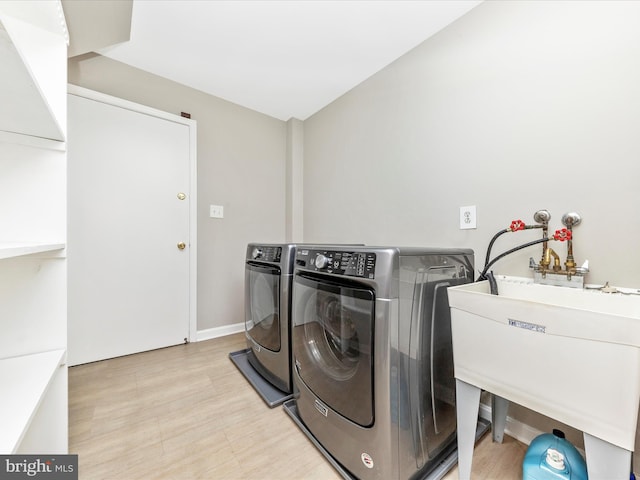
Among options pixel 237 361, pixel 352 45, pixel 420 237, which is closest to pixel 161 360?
pixel 237 361

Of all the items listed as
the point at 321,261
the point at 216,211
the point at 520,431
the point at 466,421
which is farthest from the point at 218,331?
the point at 520,431

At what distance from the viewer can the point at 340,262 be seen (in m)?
1.05

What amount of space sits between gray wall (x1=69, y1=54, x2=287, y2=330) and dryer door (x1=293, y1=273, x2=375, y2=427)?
1.45m

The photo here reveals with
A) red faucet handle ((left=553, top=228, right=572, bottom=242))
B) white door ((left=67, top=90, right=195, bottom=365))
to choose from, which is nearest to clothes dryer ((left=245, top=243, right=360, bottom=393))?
white door ((left=67, top=90, right=195, bottom=365))

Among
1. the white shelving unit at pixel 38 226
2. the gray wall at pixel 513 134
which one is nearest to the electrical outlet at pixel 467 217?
the gray wall at pixel 513 134

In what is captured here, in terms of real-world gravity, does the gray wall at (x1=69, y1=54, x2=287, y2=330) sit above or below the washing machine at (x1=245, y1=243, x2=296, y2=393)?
above

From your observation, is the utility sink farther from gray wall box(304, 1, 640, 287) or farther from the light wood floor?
the light wood floor

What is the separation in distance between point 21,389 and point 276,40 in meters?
2.14

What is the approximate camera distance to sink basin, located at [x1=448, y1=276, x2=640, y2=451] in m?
0.65

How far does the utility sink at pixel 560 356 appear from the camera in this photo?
646 millimetres

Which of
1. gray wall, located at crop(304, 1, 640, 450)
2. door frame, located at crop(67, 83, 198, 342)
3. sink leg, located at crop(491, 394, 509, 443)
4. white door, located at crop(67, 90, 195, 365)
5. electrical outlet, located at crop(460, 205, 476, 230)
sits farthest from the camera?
door frame, located at crop(67, 83, 198, 342)

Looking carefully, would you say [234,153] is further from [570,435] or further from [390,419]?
[570,435]

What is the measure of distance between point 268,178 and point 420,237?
1.73m

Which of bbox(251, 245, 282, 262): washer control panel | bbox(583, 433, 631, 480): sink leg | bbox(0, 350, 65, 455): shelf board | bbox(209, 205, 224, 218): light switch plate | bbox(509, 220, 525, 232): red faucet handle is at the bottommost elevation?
bbox(583, 433, 631, 480): sink leg
